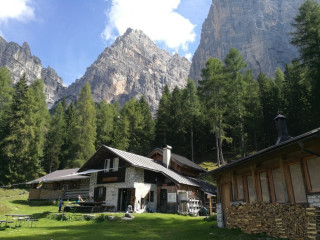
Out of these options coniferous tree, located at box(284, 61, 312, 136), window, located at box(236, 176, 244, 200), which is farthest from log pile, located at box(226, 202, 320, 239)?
coniferous tree, located at box(284, 61, 312, 136)

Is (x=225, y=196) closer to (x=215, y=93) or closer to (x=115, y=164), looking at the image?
(x=115, y=164)

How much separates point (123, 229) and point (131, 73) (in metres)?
142

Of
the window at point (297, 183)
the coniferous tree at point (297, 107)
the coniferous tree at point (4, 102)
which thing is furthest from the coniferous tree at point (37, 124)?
the window at point (297, 183)

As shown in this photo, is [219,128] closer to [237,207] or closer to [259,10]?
[237,207]

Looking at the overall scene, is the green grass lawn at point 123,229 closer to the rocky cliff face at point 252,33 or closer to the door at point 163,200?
the door at point 163,200

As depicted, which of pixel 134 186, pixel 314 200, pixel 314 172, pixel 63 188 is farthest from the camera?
pixel 63 188

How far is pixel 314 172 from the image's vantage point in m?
9.12

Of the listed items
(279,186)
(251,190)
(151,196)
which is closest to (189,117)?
(151,196)

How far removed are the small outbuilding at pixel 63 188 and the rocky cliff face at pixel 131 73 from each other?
104724mm

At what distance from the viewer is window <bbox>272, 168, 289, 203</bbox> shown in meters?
10.2

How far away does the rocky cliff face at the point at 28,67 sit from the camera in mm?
139712

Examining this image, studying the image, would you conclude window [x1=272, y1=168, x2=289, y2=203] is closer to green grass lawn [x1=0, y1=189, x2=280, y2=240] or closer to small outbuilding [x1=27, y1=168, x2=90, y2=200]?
green grass lawn [x1=0, y1=189, x2=280, y2=240]

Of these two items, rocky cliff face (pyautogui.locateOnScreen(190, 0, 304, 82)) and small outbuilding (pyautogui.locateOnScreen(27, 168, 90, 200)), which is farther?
rocky cliff face (pyautogui.locateOnScreen(190, 0, 304, 82))

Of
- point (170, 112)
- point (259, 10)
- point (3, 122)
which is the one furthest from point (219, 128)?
point (259, 10)
